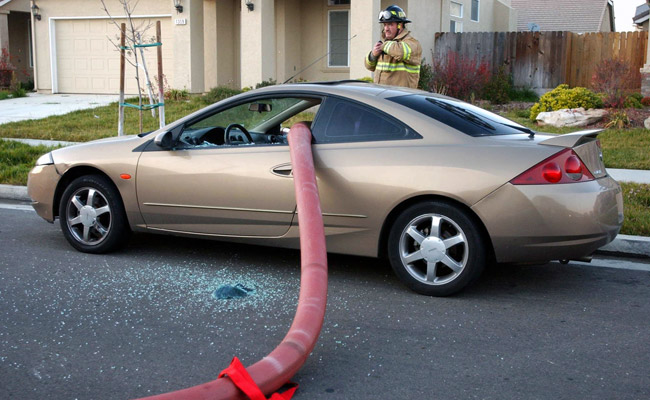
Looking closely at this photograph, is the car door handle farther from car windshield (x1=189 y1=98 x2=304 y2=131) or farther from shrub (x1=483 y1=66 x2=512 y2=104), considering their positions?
shrub (x1=483 y1=66 x2=512 y2=104)

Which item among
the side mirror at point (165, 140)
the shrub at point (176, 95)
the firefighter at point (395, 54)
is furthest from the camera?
the shrub at point (176, 95)

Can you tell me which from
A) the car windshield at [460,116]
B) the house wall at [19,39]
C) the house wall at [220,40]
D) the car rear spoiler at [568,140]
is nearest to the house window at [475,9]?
the house wall at [220,40]

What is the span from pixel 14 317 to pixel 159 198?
63.2 inches

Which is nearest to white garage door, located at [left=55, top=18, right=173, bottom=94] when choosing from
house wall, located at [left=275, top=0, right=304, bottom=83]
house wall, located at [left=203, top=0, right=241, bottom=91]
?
house wall, located at [left=203, top=0, right=241, bottom=91]

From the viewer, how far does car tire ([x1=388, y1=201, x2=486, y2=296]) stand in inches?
197

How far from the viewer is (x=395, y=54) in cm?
864

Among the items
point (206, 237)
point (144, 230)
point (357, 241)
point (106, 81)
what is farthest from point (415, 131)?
point (106, 81)

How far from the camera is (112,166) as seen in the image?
6.14 metres

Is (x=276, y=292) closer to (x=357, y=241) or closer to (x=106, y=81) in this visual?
Result: (x=357, y=241)

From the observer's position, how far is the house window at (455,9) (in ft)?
77.6

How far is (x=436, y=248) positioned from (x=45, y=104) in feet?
51.9

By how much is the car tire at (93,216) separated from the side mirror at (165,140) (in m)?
0.61

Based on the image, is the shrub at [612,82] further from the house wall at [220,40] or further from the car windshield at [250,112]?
the car windshield at [250,112]

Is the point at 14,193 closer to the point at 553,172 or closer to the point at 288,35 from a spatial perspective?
the point at 553,172
